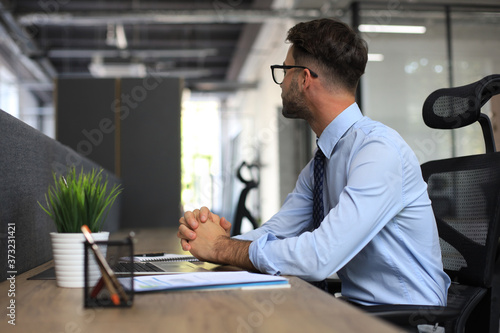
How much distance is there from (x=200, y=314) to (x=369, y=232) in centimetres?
56

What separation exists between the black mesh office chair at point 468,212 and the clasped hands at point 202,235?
0.41 metres

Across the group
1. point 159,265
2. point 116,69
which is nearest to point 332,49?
point 159,265

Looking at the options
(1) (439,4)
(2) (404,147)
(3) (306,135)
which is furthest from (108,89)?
(3) (306,135)

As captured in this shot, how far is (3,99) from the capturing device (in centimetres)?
1006

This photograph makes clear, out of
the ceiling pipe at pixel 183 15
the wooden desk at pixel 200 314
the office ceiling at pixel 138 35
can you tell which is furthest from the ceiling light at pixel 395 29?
the wooden desk at pixel 200 314

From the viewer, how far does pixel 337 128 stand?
1.42 m

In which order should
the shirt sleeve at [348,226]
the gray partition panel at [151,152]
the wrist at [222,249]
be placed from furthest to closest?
the gray partition panel at [151,152], the wrist at [222,249], the shirt sleeve at [348,226]

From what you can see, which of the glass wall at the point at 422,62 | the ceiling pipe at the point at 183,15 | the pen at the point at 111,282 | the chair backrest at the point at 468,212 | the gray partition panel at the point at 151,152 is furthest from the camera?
the ceiling pipe at the point at 183,15

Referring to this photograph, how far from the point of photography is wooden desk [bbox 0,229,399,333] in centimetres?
65

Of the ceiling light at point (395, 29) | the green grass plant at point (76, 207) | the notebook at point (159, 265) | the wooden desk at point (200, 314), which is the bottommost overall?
the notebook at point (159, 265)

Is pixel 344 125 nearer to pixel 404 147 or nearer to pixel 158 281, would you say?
pixel 404 147

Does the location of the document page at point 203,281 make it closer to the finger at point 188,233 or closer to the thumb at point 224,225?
the finger at point 188,233

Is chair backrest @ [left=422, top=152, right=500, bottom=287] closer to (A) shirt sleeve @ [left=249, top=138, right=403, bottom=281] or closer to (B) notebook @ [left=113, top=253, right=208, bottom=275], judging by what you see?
(A) shirt sleeve @ [left=249, top=138, right=403, bottom=281]

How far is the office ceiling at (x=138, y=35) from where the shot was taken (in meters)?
6.44
